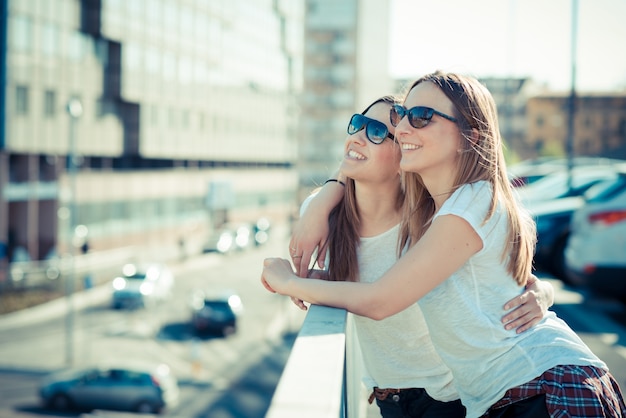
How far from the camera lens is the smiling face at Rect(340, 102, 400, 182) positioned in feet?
9.15

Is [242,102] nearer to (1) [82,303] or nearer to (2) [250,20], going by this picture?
(2) [250,20]

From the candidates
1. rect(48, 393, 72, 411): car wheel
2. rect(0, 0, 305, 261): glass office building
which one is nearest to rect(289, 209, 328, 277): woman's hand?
rect(48, 393, 72, 411): car wheel

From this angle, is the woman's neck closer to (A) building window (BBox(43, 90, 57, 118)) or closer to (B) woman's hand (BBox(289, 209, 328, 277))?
(B) woman's hand (BBox(289, 209, 328, 277))

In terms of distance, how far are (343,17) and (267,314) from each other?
48960 mm

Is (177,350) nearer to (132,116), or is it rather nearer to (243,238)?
(132,116)

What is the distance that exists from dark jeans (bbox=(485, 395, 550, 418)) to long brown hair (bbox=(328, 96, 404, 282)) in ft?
2.40

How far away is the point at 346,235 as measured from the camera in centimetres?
277

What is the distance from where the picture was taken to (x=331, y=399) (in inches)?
59.4

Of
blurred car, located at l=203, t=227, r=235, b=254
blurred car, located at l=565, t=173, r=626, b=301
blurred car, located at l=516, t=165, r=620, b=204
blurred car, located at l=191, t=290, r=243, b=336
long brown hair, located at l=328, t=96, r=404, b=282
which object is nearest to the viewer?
long brown hair, located at l=328, t=96, r=404, b=282

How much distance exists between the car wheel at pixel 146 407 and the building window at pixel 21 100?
1815 cm

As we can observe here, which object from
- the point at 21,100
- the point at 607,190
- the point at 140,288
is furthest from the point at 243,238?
the point at 607,190

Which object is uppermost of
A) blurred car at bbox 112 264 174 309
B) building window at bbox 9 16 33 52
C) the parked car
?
building window at bbox 9 16 33 52

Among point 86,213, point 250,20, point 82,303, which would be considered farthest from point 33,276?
point 250,20

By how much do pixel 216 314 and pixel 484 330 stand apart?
29508mm
